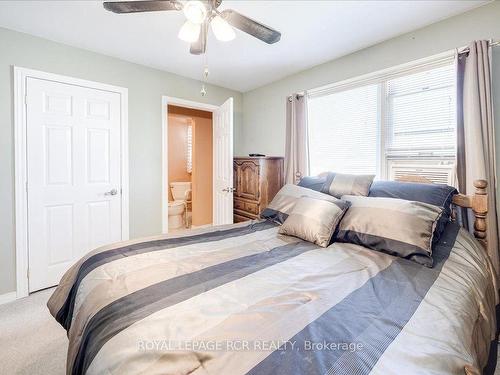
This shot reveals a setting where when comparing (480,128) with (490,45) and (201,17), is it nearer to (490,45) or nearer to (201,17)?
(490,45)

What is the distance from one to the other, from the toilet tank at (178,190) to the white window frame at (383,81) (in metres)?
3.87

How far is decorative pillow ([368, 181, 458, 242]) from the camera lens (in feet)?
5.77

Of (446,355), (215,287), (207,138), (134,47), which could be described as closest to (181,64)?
(134,47)

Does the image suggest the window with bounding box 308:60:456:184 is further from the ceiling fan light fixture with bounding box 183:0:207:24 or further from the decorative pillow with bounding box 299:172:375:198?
the ceiling fan light fixture with bounding box 183:0:207:24

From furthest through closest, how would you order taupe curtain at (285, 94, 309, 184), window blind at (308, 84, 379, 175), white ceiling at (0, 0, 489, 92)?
taupe curtain at (285, 94, 309, 184)
window blind at (308, 84, 379, 175)
white ceiling at (0, 0, 489, 92)

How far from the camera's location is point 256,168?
10.7 feet

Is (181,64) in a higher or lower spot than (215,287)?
higher

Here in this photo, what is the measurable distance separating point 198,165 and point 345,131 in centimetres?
287

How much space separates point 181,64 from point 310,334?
3165 millimetres

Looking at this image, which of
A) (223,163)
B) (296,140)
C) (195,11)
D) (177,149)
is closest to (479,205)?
(296,140)

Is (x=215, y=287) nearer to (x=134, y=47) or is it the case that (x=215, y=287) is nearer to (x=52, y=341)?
(x=52, y=341)

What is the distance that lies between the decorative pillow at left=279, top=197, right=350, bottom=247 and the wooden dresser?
1269 millimetres

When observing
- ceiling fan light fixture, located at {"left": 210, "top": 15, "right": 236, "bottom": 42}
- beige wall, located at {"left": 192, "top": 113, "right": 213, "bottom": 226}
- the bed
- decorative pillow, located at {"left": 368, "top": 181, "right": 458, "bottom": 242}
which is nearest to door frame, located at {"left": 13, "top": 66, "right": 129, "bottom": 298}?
the bed

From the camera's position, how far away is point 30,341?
1842mm
